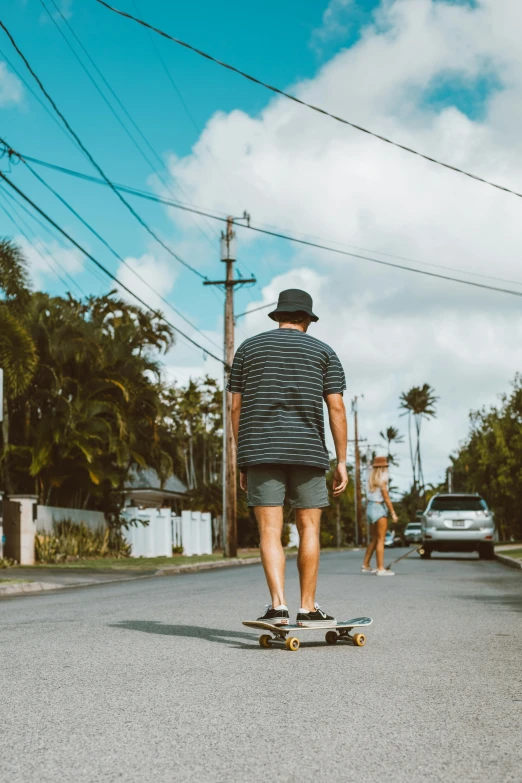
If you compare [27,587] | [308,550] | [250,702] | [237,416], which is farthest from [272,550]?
[27,587]

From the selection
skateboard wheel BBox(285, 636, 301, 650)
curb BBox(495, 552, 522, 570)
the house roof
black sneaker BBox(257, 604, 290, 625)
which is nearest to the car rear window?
curb BBox(495, 552, 522, 570)

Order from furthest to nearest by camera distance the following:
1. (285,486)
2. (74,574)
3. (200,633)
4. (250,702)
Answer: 1. (74,574)
2. (200,633)
3. (285,486)
4. (250,702)

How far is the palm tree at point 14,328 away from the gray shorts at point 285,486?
1625 centimetres

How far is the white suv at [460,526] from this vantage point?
25.4m

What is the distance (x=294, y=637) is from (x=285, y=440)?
50.1 inches

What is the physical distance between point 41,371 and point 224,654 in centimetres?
2190

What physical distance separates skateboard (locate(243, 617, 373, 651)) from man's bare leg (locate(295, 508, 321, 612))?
9.6 inches

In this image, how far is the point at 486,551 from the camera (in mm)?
25719

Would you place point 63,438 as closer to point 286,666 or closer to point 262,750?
point 286,666

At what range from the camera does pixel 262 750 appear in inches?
144

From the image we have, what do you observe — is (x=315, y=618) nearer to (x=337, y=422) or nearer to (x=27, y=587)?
(x=337, y=422)

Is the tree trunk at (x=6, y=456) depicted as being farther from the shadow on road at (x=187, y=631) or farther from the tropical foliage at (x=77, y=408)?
the shadow on road at (x=187, y=631)

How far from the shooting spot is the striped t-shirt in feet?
21.3

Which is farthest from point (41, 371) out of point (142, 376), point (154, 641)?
point (154, 641)
